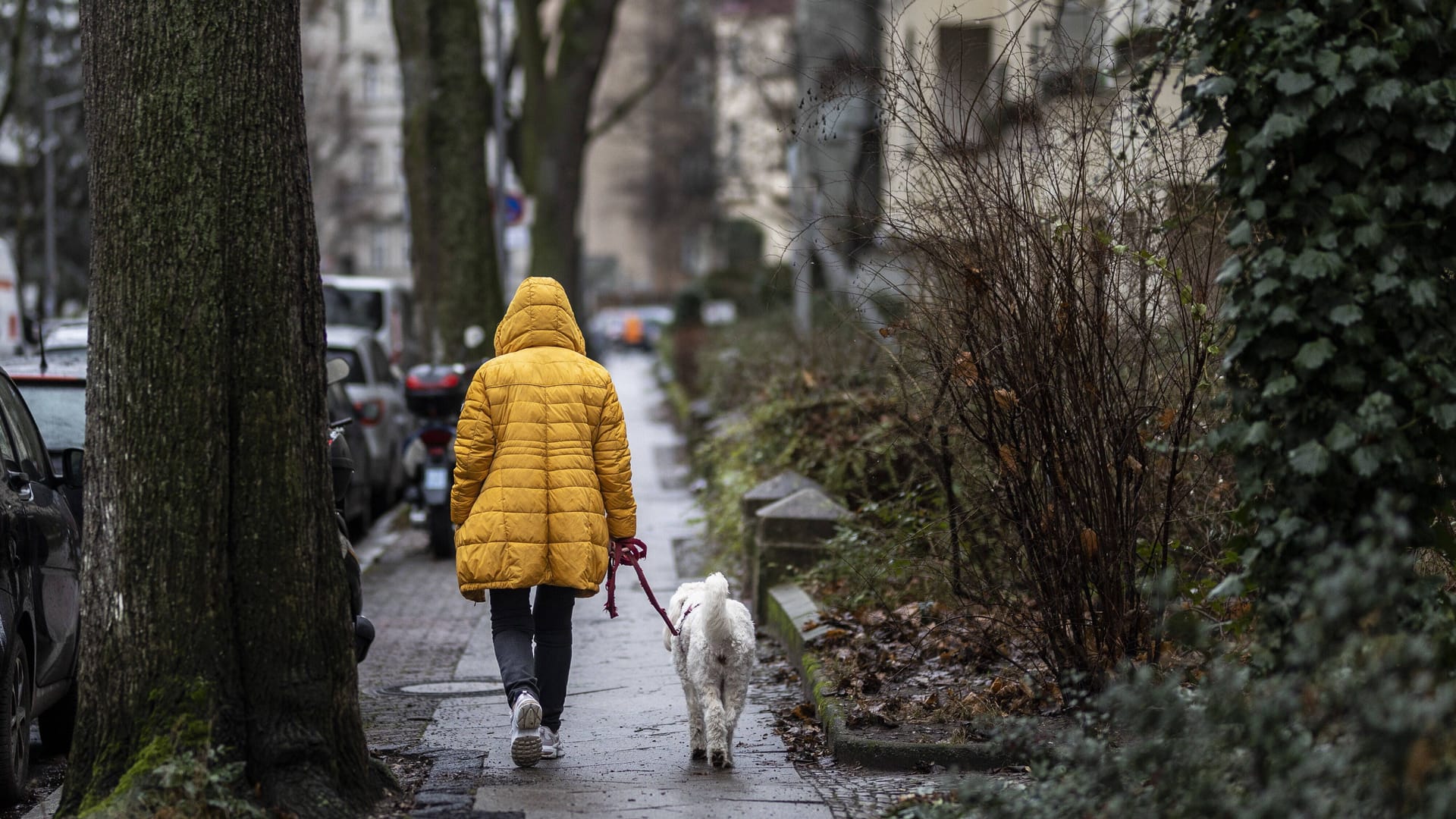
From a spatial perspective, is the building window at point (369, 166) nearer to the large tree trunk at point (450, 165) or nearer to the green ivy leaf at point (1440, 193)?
the large tree trunk at point (450, 165)

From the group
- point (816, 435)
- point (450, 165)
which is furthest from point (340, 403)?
point (816, 435)

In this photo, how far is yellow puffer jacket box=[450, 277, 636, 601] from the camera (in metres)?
6.53

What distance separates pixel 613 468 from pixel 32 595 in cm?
219

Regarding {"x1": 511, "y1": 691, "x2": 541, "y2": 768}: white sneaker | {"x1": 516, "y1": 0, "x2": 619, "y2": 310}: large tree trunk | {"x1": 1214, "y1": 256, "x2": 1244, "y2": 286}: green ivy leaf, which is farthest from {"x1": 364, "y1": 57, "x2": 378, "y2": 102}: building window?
{"x1": 1214, "y1": 256, "x2": 1244, "y2": 286}: green ivy leaf

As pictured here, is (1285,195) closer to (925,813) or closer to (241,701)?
(925,813)

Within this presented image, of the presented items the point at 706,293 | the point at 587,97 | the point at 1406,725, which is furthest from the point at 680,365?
the point at 1406,725

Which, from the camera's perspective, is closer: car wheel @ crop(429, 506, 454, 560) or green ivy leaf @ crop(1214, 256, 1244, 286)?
green ivy leaf @ crop(1214, 256, 1244, 286)

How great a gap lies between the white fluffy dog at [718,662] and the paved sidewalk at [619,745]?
145 mm

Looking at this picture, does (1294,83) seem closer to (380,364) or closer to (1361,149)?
(1361,149)

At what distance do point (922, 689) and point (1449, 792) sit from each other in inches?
160

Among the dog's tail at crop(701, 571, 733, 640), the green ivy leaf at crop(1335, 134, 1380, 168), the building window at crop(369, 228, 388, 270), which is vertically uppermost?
the building window at crop(369, 228, 388, 270)

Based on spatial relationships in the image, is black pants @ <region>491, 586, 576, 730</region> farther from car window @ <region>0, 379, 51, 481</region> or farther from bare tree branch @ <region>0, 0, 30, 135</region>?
bare tree branch @ <region>0, 0, 30, 135</region>

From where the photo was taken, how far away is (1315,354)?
15.7ft

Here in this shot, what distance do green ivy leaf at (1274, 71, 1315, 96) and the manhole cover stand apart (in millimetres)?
4991
